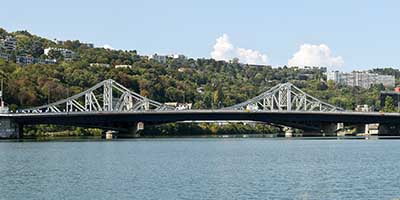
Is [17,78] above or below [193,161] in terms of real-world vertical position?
above

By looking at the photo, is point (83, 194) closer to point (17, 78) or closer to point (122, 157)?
point (122, 157)

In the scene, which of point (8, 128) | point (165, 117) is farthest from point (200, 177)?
point (8, 128)

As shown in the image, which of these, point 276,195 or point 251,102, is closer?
point 276,195

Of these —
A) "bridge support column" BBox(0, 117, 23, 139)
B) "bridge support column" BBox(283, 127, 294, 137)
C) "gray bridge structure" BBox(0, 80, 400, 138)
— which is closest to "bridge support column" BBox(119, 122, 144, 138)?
"gray bridge structure" BBox(0, 80, 400, 138)

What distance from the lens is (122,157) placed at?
260 feet

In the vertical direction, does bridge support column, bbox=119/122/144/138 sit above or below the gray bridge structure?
below

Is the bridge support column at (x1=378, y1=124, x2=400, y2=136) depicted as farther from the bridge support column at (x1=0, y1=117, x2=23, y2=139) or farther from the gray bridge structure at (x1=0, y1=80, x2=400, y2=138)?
the bridge support column at (x1=0, y1=117, x2=23, y2=139)

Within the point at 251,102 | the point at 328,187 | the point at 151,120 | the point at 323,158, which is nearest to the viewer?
the point at 328,187

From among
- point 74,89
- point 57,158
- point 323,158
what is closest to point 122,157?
point 57,158

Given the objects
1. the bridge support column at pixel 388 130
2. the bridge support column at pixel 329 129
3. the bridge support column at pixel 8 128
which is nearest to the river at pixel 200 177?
the bridge support column at pixel 8 128

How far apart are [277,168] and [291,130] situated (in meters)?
120

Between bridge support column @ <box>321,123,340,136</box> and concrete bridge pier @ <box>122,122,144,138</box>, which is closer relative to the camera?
concrete bridge pier @ <box>122,122,144,138</box>

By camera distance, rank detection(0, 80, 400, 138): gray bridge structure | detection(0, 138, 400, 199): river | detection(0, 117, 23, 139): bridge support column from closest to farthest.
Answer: detection(0, 138, 400, 199): river, detection(0, 80, 400, 138): gray bridge structure, detection(0, 117, 23, 139): bridge support column

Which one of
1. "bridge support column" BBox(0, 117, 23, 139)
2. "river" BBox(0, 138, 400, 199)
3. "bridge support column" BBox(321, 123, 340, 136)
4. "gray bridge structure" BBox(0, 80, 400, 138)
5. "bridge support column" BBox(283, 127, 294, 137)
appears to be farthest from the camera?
"bridge support column" BBox(283, 127, 294, 137)
